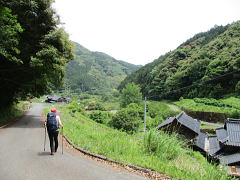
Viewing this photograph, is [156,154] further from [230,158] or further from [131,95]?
[131,95]

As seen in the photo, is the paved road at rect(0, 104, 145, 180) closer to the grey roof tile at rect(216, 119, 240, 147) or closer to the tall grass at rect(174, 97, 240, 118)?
the grey roof tile at rect(216, 119, 240, 147)

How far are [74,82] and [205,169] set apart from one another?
579 ft

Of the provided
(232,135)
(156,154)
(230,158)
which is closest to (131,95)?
(232,135)

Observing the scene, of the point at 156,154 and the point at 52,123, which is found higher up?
the point at 52,123

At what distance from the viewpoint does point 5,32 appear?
1190 centimetres

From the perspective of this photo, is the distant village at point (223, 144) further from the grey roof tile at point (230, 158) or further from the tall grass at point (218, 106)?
the tall grass at point (218, 106)

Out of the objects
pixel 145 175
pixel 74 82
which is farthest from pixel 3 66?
pixel 74 82

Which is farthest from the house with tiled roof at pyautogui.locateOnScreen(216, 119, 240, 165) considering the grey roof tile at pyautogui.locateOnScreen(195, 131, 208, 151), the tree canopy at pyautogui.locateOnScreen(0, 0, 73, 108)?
the tree canopy at pyautogui.locateOnScreen(0, 0, 73, 108)

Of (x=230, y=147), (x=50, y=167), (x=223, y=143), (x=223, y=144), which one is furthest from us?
(x=223, y=144)

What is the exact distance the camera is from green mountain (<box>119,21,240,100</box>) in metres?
67.2

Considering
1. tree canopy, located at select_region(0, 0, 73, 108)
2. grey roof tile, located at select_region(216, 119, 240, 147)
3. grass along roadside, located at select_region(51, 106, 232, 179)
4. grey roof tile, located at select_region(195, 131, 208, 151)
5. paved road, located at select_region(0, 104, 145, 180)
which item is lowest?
grey roof tile, located at select_region(195, 131, 208, 151)

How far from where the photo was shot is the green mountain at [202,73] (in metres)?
67.2

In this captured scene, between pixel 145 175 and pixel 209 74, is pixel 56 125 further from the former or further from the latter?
pixel 209 74

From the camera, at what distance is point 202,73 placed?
77812mm
